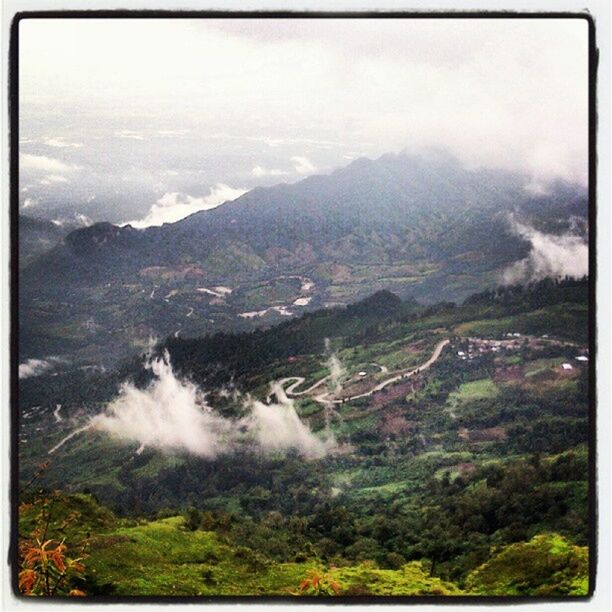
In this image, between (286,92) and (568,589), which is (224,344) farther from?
(568,589)

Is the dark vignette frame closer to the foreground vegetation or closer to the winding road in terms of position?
the foreground vegetation

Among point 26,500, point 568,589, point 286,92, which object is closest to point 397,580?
point 568,589

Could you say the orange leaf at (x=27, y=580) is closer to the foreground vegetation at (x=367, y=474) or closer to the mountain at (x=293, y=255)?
the foreground vegetation at (x=367, y=474)

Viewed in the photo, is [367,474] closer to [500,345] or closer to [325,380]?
[325,380]

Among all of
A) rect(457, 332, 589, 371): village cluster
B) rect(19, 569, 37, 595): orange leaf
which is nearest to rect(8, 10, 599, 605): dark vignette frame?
rect(19, 569, 37, 595): orange leaf

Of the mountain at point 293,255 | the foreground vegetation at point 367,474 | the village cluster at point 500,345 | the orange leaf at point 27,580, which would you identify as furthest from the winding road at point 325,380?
the orange leaf at point 27,580

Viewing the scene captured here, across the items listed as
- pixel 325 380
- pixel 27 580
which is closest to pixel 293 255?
pixel 325 380
